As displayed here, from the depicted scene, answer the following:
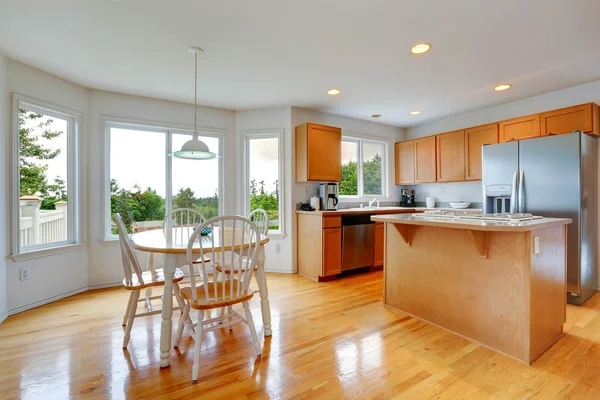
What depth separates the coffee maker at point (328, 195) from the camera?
423 cm

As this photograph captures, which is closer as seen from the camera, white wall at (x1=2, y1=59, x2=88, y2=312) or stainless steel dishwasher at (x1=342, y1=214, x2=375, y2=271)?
A: white wall at (x1=2, y1=59, x2=88, y2=312)

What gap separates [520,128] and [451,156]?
987 mm

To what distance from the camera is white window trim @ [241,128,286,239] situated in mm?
4238

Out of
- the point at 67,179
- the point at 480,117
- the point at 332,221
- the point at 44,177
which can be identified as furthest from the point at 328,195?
the point at 44,177

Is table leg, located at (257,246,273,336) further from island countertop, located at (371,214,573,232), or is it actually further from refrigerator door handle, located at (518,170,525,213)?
refrigerator door handle, located at (518,170,525,213)

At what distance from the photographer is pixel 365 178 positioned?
521 centimetres

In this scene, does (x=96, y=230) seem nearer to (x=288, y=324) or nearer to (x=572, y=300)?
(x=288, y=324)

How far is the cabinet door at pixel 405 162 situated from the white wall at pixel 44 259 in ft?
15.9

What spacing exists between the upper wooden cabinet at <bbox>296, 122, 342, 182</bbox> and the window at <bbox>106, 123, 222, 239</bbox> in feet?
4.04

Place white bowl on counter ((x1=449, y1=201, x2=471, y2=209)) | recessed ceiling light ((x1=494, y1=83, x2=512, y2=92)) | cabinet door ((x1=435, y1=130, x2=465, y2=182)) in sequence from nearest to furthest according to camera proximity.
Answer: recessed ceiling light ((x1=494, y1=83, x2=512, y2=92))
cabinet door ((x1=435, y1=130, x2=465, y2=182))
white bowl on counter ((x1=449, y1=201, x2=471, y2=209))

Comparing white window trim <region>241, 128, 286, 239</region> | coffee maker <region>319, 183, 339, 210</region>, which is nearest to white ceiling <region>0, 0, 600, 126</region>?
white window trim <region>241, 128, 286, 239</region>

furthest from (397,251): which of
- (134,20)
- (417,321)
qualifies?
(134,20)

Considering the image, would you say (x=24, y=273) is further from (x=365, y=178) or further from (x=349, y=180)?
(x=365, y=178)

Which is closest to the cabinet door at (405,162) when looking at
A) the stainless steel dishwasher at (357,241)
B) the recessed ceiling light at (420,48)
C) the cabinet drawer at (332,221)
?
the stainless steel dishwasher at (357,241)
